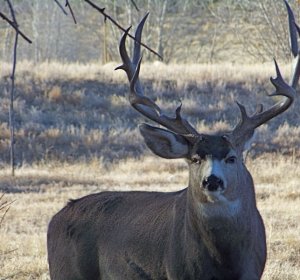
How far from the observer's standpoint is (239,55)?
1871 inches

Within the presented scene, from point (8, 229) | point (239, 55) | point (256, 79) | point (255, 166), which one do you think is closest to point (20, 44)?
point (239, 55)

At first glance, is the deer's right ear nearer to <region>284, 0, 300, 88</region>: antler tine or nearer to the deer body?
the deer body

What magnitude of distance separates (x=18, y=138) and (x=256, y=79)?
812 centimetres

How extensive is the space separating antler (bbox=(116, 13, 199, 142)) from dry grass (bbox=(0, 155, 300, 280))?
2289 millimetres

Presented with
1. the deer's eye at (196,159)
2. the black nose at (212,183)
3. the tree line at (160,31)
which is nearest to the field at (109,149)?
the deer's eye at (196,159)

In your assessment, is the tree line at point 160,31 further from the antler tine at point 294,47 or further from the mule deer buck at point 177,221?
the mule deer buck at point 177,221

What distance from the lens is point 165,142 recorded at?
23.7 feet

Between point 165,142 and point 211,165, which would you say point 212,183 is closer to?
point 211,165

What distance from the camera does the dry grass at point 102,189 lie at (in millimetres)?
10102

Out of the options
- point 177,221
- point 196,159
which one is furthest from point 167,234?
point 196,159

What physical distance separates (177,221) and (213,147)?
2.26 feet

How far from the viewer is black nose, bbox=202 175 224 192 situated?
21.0ft

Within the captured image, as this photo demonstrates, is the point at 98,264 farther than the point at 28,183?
No

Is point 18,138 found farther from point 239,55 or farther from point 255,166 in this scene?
point 239,55
